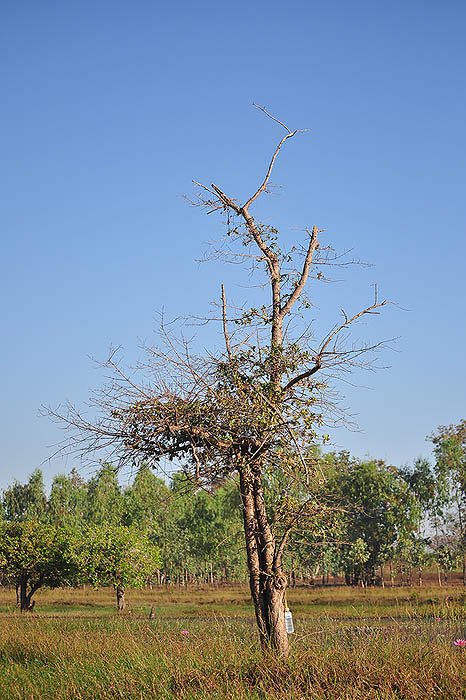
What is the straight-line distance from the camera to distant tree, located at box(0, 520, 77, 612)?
32781 mm

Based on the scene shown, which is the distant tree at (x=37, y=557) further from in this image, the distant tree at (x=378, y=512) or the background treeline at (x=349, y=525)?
the distant tree at (x=378, y=512)

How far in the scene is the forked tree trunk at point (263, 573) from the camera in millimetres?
7961

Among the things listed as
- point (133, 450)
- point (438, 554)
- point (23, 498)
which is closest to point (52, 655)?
point (133, 450)

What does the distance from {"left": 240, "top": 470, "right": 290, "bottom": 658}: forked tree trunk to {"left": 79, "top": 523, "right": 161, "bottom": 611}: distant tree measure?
24.5 m

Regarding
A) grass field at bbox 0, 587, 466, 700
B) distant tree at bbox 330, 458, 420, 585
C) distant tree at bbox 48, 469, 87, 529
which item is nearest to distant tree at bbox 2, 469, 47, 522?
distant tree at bbox 48, 469, 87, 529

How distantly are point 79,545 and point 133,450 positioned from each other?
1012 inches

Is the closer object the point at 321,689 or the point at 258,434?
the point at 321,689

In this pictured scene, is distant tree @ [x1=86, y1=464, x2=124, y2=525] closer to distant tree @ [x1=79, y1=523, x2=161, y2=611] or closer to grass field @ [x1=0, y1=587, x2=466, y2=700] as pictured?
distant tree @ [x1=79, y1=523, x2=161, y2=611]

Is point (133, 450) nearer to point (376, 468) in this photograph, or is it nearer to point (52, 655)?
point (52, 655)

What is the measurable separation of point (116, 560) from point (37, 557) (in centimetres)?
434

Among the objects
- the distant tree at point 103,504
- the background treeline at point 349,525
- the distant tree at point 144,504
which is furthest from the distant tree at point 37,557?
the distant tree at point 103,504

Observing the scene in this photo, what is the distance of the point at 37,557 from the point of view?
3306 cm

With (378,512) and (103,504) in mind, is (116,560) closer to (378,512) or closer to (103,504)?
(378,512)

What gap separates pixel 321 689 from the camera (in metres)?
6.54
